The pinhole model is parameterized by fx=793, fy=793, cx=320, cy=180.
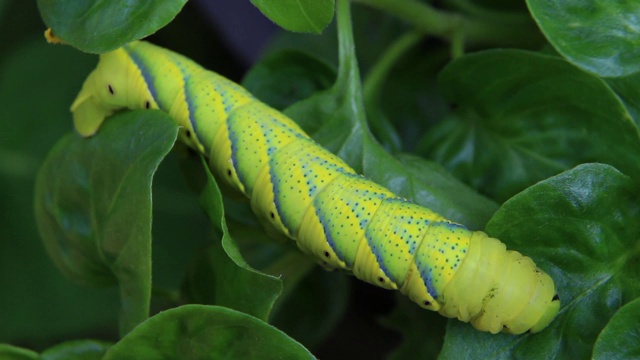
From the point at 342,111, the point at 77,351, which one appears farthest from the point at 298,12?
the point at 77,351

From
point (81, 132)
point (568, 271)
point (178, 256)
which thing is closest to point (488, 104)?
point (568, 271)

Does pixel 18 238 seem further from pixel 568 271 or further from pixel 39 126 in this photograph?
pixel 568 271

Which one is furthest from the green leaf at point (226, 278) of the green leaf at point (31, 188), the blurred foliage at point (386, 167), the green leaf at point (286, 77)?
the green leaf at point (31, 188)

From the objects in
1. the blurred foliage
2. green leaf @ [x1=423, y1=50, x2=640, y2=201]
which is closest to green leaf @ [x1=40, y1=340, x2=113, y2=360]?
the blurred foliage

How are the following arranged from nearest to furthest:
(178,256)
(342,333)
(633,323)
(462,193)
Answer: (633,323) < (462,193) < (178,256) < (342,333)

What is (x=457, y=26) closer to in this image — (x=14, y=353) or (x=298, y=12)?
(x=298, y=12)
